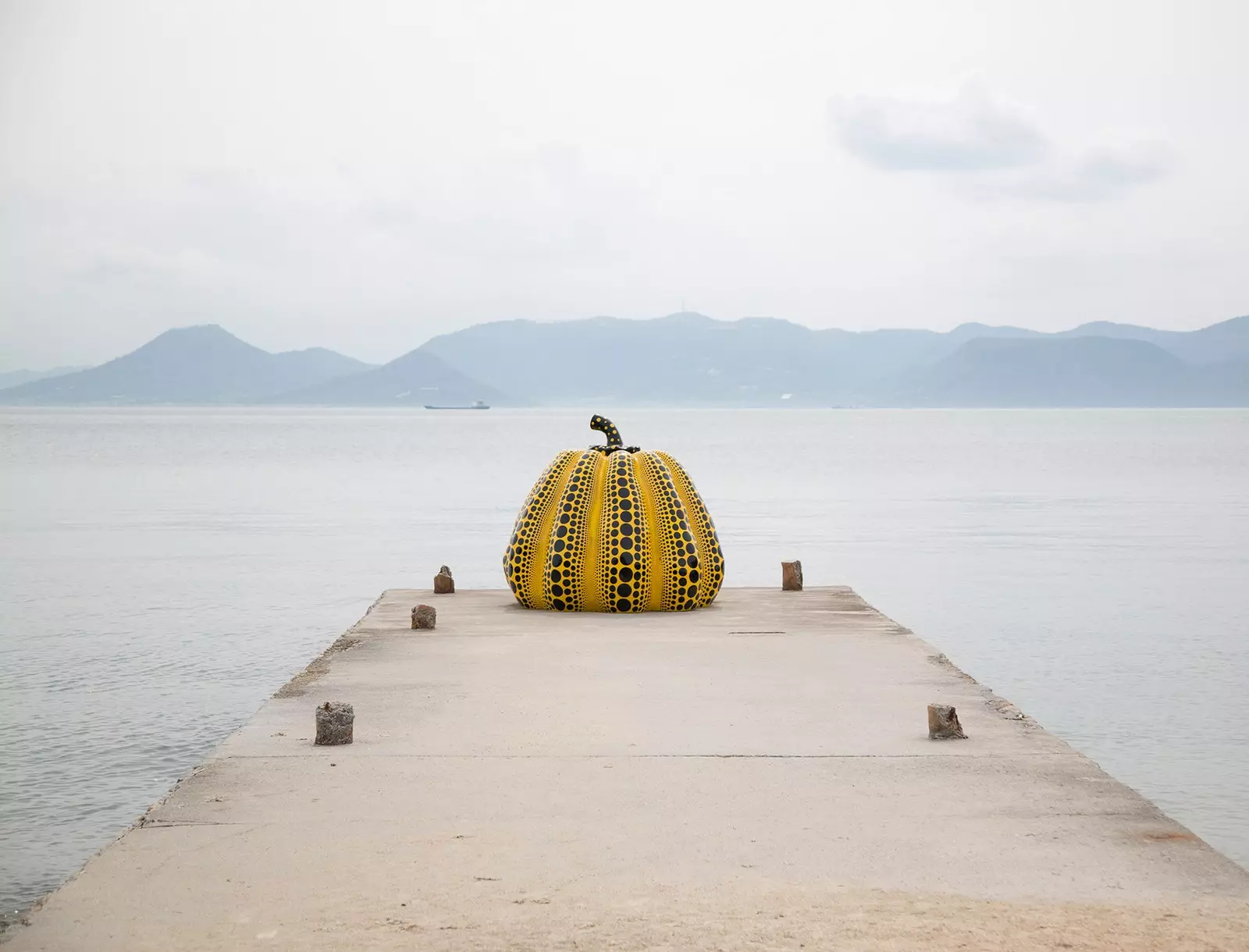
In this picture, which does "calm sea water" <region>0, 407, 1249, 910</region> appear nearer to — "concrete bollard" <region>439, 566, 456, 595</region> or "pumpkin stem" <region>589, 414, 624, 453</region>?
"concrete bollard" <region>439, 566, 456, 595</region>

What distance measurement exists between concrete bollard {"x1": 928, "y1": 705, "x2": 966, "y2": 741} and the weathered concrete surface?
71 millimetres

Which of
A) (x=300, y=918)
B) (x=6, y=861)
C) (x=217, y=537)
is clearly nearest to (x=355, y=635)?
(x=6, y=861)

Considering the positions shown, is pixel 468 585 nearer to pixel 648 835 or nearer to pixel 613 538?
pixel 613 538

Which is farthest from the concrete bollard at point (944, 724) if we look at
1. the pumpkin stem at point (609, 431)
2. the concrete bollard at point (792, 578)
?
the concrete bollard at point (792, 578)

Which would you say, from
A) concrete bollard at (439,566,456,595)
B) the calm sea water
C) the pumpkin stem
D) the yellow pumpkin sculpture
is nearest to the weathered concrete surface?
the calm sea water

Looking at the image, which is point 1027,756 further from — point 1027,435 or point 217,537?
point 1027,435

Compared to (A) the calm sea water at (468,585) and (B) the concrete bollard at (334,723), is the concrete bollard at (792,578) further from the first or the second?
Answer: (B) the concrete bollard at (334,723)

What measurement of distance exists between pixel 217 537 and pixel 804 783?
22813 mm

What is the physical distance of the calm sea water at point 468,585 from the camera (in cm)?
1016

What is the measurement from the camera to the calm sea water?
400 inches

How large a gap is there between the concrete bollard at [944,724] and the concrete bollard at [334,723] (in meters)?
3.20

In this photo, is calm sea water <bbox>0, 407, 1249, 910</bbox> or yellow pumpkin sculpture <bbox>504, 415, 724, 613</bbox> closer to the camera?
calm sea water <bbox>0, 407, 1249, 910</bbox>

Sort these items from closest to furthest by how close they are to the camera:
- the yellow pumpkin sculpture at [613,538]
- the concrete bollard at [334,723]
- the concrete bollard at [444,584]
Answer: the concrete bollard at [334,723]
the yellow pumpkin sculpture at [613,538]
the concrete bollard at [444,584]

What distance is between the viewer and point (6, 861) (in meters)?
7.82
